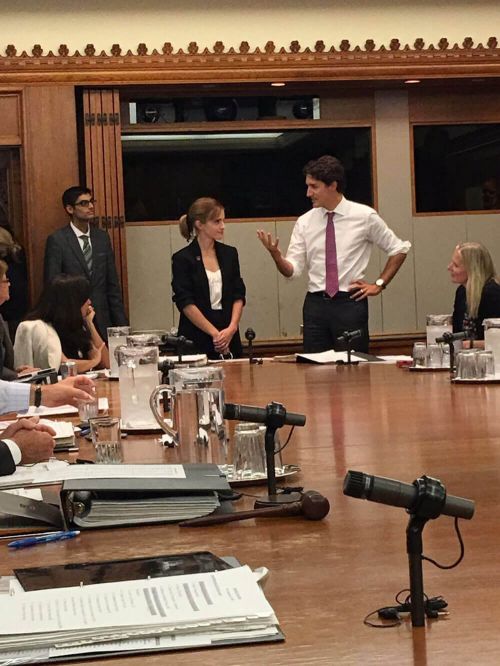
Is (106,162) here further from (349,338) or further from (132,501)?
(132,501)

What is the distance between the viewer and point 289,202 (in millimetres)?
8695

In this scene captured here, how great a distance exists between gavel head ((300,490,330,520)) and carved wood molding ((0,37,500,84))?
6381mm

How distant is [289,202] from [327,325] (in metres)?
2.47

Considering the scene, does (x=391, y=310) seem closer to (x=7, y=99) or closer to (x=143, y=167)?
(x=143, y=167)

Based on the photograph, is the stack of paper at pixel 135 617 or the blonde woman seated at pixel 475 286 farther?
the blonde woman seated at pixel 475 286

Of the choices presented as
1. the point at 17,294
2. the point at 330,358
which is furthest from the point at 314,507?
the point at 17,294

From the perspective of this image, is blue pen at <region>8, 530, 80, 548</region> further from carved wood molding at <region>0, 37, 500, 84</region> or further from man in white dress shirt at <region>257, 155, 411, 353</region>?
carved wood molding at <region>0, 37, 500, 84</region>

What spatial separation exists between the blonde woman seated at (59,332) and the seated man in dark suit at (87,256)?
2.17 meters

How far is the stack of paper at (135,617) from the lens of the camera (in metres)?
1.22

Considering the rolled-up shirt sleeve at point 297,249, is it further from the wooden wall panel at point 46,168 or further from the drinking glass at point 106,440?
the drinking glass at point 106,440

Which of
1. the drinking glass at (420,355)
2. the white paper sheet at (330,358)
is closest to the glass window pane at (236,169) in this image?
the white paper sheet at (330,358)

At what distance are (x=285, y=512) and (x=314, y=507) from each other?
59 millimetres

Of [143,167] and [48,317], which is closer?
[48,317]

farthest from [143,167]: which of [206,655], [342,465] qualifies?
[206,655]
